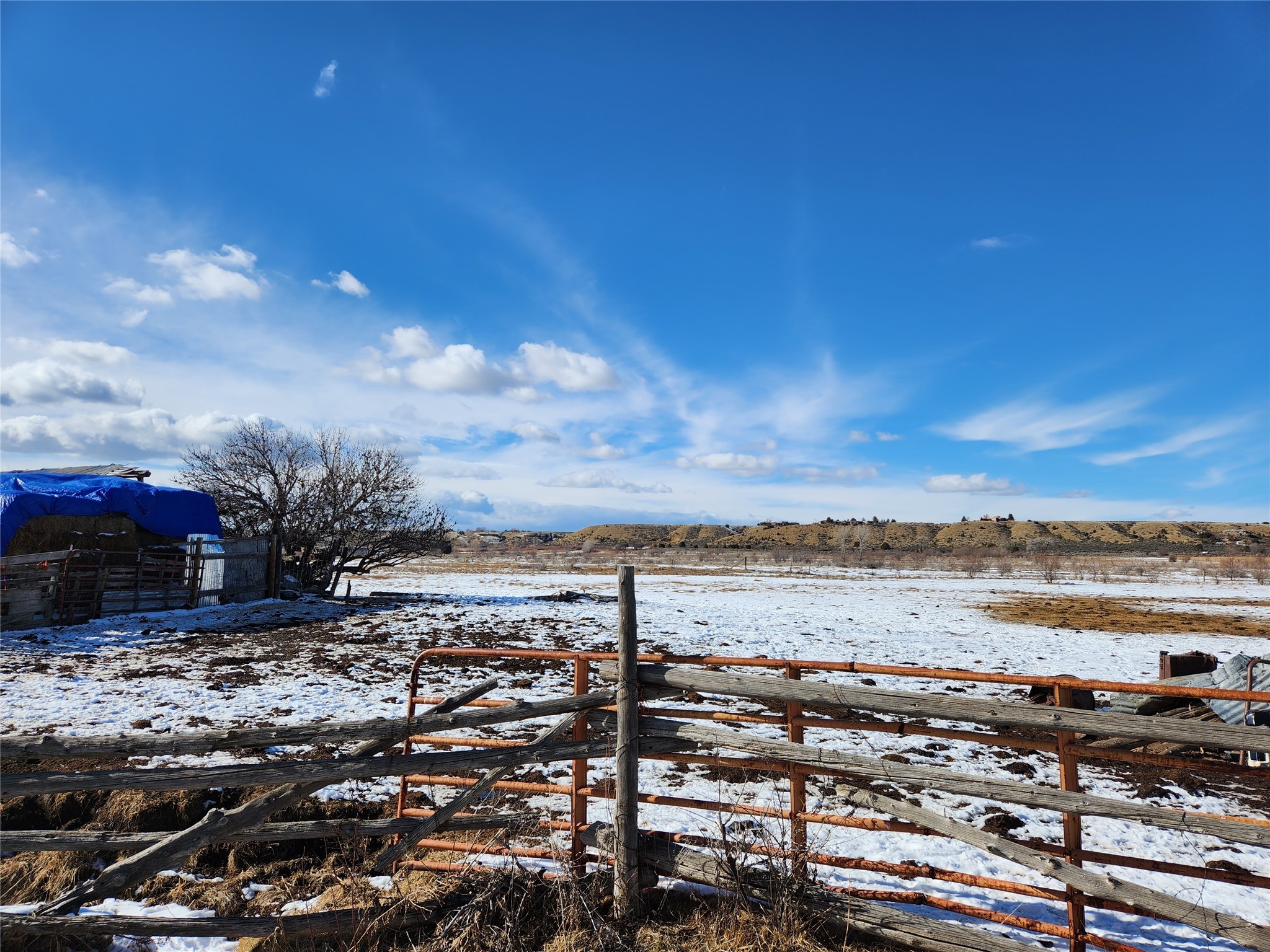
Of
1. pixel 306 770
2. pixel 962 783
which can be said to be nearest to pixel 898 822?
pixel 962 783

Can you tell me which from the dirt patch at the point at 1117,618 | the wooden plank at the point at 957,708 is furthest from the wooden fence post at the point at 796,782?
the dirt patch at the point at 1117,618

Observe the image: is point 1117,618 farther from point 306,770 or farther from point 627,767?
point 306,770

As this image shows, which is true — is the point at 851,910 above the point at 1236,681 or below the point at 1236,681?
below

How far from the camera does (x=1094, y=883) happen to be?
12.2 feet

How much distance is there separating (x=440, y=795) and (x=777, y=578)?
35.8 m

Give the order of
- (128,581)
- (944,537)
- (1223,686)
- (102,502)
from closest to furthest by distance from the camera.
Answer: (1223,686)
(128,581)
(102,502)
(944,537)

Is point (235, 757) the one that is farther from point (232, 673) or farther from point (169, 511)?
point (169, 511)

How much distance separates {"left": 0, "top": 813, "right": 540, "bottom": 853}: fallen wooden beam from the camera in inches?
148

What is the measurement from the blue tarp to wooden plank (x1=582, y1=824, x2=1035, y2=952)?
21.4 meters

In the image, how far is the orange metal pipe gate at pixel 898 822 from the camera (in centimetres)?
383

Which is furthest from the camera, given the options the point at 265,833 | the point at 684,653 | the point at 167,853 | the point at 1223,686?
the point at 684,653

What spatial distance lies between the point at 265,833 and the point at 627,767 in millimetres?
2396

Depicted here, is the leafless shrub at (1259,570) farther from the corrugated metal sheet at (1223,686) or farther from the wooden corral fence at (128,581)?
the wooden corral fence at (128,581)

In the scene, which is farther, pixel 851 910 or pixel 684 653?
pixel 684 653
